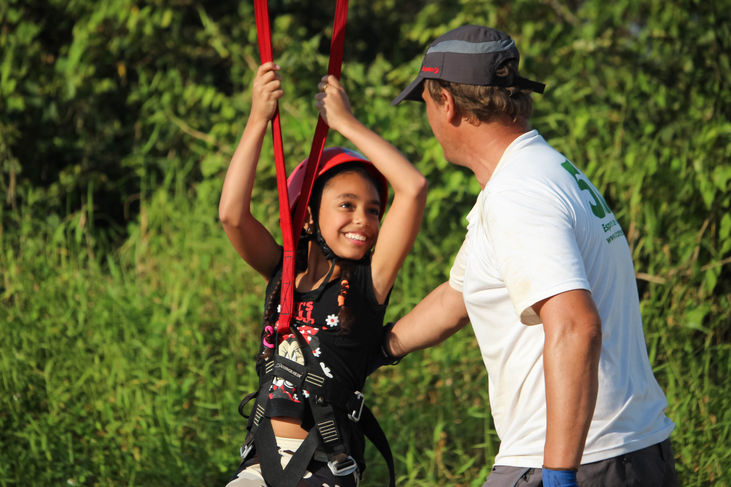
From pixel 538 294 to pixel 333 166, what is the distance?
112 centimetres

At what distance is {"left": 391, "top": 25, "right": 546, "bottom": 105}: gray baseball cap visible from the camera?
2004 millimetres

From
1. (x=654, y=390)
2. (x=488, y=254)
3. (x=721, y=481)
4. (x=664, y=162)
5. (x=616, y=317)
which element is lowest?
(x=721, y=481)

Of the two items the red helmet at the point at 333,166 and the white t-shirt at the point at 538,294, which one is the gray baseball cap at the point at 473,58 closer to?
the white t-shirt at the point at 538,294

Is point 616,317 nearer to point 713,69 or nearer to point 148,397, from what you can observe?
point 148,397

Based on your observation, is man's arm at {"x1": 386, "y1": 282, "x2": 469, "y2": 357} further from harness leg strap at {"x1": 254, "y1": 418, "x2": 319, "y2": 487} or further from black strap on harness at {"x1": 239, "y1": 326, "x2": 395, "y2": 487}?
harness leg strap at {"x1": 254, "y1": 418, "x2": 319, "y2": 487}

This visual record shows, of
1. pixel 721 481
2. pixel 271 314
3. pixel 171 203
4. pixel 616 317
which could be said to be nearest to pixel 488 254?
pixel 616 317

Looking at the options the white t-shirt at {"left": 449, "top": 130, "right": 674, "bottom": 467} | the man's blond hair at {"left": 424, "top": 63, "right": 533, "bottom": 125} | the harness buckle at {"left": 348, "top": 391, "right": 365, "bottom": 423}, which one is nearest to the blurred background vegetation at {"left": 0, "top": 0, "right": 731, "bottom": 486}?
the harness buckle at {"left": 348, "top": 391, "right": 365, "bottom": 423}

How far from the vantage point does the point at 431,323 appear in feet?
8.03

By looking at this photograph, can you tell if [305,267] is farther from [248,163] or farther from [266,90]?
[266,90]

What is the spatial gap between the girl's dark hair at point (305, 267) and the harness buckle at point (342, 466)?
0.37 meters

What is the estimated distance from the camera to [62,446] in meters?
3.60

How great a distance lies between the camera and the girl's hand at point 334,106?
7.95 ft

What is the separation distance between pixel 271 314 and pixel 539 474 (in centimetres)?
105

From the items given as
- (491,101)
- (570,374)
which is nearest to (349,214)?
(491,101)
